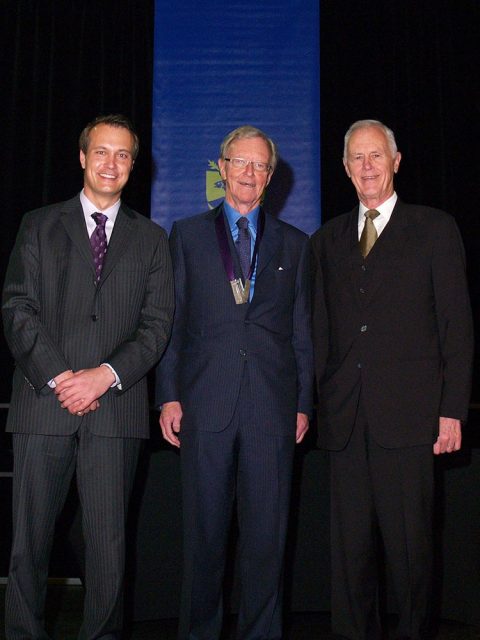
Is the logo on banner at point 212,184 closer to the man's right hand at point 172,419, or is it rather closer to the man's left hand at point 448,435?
the man's right hand at point 172,419

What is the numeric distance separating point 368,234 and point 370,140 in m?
0.34

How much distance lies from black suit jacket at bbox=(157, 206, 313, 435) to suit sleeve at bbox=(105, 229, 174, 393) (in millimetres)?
103

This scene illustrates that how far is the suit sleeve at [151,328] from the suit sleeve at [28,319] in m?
0.18

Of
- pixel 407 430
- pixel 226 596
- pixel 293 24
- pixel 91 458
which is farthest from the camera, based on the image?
pixel 293 24

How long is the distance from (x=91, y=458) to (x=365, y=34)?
378 cm

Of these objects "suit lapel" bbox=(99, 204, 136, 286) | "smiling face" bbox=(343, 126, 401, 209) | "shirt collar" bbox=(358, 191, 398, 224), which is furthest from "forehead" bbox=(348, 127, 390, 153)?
"suit lapel" bbox=(99, 204, 136, 286)

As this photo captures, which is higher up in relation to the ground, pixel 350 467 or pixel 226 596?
pixel 350 467

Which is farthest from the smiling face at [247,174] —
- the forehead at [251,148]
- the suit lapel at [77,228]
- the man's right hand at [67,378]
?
the man's right hand at [67,378]

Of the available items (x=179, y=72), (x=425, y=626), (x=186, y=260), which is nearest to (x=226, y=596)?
(x=425, y=626)

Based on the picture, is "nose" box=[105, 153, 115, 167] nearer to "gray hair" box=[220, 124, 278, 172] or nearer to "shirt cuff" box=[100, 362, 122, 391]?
"gray hair" box=[220, 124, 278, 172]

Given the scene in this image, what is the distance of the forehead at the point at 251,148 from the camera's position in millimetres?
2754

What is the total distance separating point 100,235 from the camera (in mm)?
2604

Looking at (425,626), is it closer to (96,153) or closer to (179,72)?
(96,153)

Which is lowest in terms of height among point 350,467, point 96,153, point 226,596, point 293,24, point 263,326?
point 226,596
